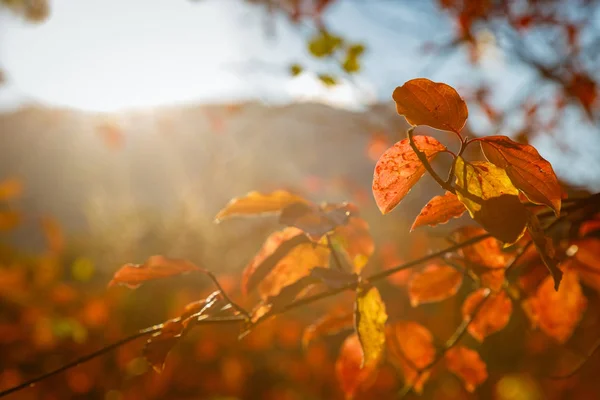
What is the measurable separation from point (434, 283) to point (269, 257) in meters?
0.37

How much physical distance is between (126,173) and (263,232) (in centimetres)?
1555

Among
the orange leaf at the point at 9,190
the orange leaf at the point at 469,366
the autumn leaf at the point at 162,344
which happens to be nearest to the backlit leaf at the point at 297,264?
the autumn leaf at the point at 162,344

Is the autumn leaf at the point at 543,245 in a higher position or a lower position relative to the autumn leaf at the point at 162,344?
lower

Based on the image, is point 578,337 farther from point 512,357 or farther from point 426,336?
point 426,336

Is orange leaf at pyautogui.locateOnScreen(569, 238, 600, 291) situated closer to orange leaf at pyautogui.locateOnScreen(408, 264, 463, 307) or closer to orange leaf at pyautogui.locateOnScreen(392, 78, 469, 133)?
orange leaf at pyautogui.locateOnScreen(408, 264, 463, 307)

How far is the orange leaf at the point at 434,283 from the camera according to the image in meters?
0.90

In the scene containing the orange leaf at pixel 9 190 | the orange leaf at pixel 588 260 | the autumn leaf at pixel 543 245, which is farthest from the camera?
the orange leaf at pixel 9 190

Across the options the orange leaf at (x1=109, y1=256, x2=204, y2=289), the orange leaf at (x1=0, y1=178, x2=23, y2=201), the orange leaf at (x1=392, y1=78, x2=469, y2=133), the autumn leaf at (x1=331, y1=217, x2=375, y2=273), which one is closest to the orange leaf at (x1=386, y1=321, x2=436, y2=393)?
the autumn leaf at (x1=331, y1=217, x2=375, y2=273)

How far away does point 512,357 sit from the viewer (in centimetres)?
463

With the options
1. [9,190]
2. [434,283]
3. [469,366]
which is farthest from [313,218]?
[9,190]

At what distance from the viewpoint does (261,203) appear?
761mm

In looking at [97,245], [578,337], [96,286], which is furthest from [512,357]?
[97,245]

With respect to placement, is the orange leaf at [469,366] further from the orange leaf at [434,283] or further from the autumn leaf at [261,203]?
the autumn leaf at [261,203]

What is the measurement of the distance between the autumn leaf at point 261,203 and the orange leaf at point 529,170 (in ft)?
1.06
